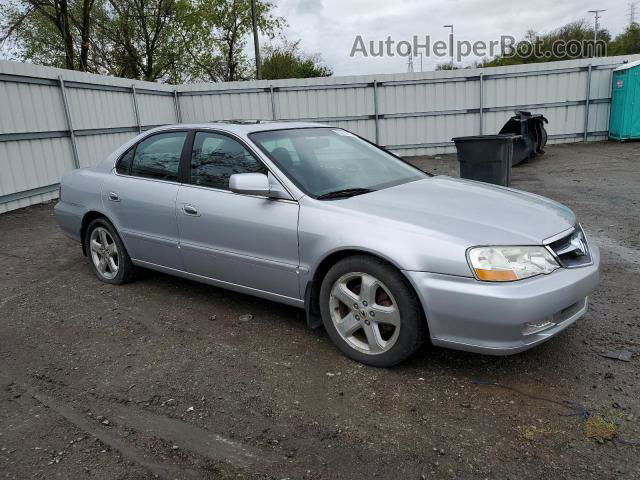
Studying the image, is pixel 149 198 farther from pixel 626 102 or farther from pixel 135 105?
pixel 626 102

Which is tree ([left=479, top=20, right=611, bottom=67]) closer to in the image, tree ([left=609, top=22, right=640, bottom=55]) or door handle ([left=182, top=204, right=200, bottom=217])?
tree ([left=609, top=22, right=640, bottom=55])

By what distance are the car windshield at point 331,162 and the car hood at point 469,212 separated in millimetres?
210

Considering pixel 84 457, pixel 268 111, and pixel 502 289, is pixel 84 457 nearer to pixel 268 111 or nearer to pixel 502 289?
pixel 502 289

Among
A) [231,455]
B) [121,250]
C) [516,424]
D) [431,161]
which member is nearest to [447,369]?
[516,424]

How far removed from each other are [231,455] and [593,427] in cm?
178

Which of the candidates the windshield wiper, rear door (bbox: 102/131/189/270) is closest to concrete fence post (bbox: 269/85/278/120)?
rear door (bbox: 102/131/189/270)

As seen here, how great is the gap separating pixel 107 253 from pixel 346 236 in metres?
2.85

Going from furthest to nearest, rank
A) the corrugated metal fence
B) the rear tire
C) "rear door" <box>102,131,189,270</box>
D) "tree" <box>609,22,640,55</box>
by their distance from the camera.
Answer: "tree" <box>609,22,640,55</box>
the corrugated metal fence
the rear tire
"rear door" <box>102,131,189,270</box>

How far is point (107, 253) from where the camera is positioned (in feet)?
16.3

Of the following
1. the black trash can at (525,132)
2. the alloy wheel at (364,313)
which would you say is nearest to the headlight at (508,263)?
the alloy wheel at (364,313)

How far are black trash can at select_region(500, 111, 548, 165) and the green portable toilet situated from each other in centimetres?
308

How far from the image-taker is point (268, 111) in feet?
50.1

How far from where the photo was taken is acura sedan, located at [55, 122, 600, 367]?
282cm

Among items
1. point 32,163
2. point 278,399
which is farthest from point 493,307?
point 32,163
